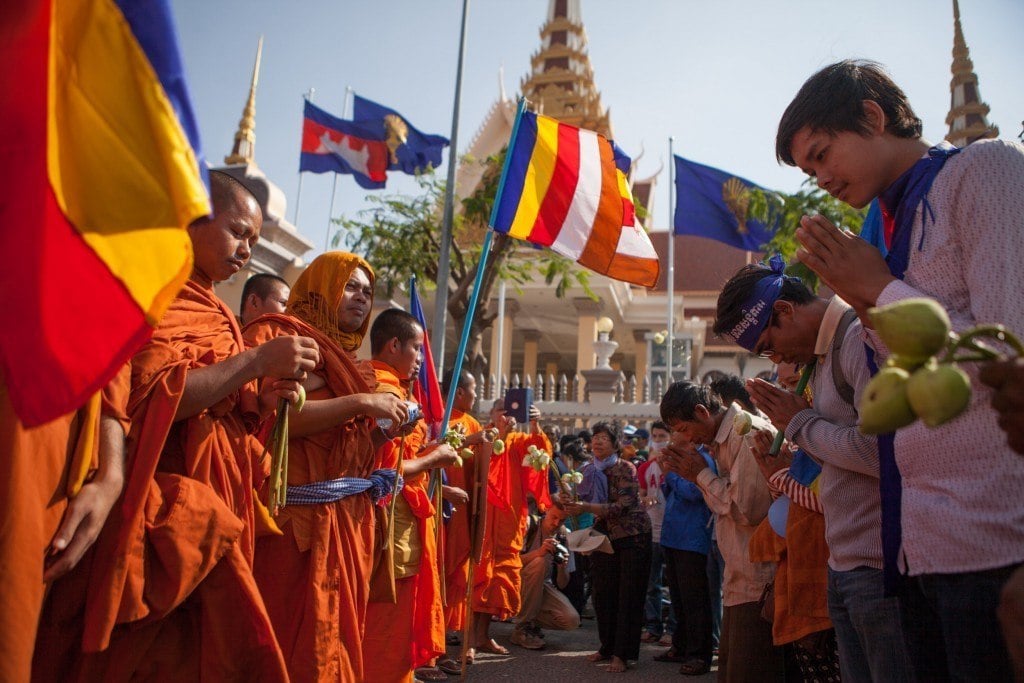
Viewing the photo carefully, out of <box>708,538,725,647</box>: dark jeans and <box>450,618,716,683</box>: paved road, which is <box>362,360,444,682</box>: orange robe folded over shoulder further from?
<box>708,538,725,647</box>: dark jeans

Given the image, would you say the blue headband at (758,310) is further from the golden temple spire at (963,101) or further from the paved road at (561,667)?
the golden temple spire at (963,101)

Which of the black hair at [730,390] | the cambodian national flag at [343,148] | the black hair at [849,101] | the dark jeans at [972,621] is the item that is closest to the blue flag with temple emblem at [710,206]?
the cambodian national flag at [343,148]

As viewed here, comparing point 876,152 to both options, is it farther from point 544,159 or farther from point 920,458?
point 544,159

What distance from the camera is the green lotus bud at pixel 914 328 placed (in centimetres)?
83

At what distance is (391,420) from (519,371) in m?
27.1

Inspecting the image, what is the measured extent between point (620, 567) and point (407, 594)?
2.60 meters

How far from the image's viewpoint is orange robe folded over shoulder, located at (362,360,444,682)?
11.0 feet

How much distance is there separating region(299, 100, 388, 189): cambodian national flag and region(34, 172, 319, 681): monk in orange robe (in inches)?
404

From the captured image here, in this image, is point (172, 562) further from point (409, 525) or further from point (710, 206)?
point (710, 206)

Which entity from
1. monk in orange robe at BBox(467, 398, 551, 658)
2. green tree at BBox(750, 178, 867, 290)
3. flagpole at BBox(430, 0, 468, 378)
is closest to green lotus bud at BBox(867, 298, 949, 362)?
monk in orange robe at BBox(467, 398, 551, 658)

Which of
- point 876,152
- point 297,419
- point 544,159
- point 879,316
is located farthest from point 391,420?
point 544,159

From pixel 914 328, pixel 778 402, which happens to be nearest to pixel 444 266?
pixel 778 402

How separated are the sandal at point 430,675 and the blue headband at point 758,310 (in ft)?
12.4

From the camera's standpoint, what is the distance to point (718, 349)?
1115 inches
